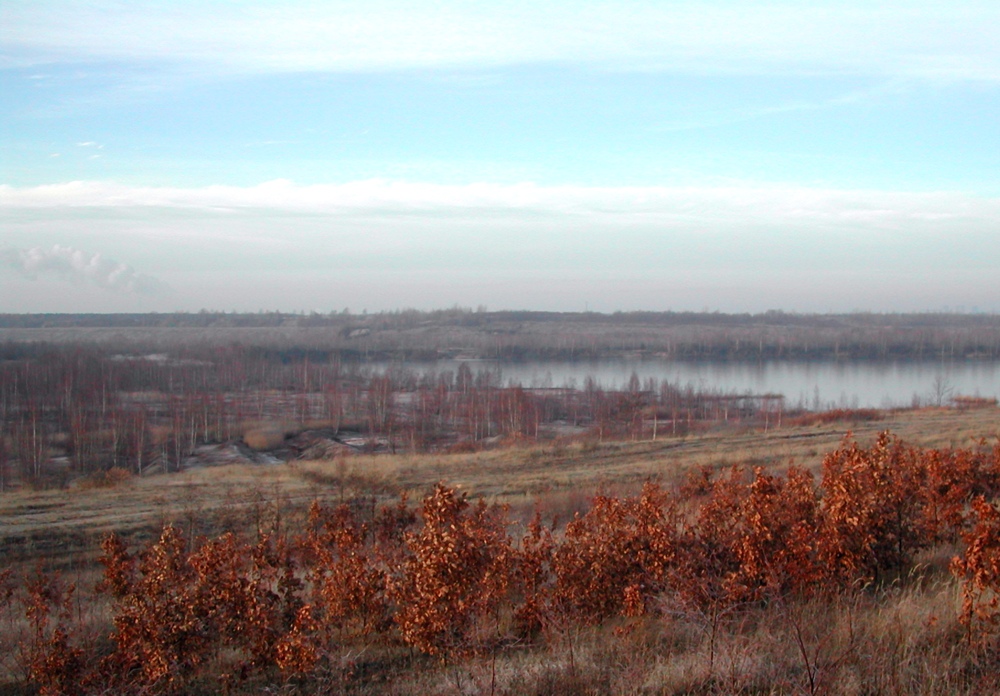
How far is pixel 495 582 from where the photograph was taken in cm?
415

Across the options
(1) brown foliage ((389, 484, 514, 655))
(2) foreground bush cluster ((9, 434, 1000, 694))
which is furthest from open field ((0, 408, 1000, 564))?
(1) brown foliage ((389, 484, 514, 655))

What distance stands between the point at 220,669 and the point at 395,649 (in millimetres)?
905

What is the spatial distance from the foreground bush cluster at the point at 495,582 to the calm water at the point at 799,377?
88.4 ft

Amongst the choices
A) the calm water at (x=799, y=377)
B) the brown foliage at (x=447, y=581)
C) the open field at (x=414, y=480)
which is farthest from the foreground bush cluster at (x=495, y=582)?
the calm water at (x=799, y=377)

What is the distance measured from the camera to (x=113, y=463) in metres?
21.9

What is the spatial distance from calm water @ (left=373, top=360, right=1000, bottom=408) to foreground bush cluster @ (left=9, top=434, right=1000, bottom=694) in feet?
88.4

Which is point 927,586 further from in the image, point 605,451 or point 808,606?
point 605,451

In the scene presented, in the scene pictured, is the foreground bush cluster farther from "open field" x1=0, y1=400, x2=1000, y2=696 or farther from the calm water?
the calm water

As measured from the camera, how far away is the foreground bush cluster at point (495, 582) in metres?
3.86

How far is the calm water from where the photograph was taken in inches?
1330

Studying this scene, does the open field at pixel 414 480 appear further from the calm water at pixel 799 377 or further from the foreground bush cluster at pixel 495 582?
the calm water at pixel 799 377

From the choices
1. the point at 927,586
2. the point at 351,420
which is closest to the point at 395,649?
the point at 927,586

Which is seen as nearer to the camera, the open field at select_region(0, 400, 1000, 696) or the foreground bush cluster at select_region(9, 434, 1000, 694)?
the open field at select_region(0, 400, 1000, 696)

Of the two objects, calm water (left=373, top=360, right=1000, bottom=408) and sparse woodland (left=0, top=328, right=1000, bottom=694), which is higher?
sparse woodland (left=0, top=328, right=1000, bottom=694)
